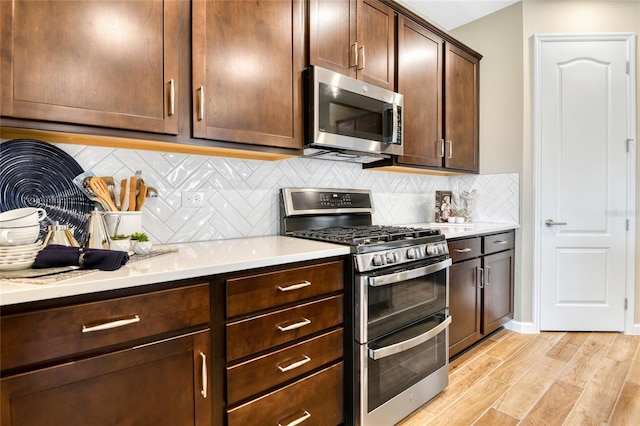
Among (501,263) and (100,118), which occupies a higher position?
(100,118)

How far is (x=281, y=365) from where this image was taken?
1.38 metres

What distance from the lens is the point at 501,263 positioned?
2.87 metres

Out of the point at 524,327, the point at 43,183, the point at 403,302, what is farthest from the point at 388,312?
the point at 524,327

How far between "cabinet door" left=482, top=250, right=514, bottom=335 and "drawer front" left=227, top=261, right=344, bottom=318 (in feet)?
5.36

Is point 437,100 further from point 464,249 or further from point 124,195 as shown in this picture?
point 124,195

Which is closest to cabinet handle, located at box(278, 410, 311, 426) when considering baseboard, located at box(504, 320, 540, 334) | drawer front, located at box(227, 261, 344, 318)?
drawer front, located at box(227, 261, 344, 318)

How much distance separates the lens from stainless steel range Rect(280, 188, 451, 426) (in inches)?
62.9

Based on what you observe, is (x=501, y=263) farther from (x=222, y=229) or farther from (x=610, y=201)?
(x=222, y=229)

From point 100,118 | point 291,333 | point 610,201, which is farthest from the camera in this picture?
point 610,201

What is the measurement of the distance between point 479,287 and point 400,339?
1160 mm

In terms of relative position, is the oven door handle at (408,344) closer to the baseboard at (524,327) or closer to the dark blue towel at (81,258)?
the dark blue towel at (81,258)

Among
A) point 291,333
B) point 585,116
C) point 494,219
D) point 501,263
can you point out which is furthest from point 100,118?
point 585,116

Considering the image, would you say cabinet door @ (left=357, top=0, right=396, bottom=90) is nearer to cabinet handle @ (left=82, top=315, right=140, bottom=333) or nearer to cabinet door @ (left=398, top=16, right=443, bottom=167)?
cabinet door @ (left=398, top=16, right=443, bottom=167)

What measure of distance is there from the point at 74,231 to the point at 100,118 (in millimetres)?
498
